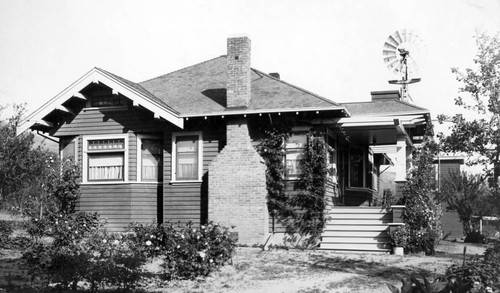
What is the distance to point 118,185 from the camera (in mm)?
19406

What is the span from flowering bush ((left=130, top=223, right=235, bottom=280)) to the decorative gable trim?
5230 millimetres

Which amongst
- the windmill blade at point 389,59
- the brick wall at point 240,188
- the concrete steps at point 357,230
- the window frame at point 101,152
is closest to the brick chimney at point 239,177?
the brick wall at point 240,188

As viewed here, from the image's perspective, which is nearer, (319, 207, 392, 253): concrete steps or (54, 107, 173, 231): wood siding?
(319, 207, 392, 253): concrete steps

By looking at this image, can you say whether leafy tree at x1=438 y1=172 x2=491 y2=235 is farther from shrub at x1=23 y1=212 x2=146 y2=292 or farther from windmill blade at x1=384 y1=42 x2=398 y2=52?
shrub at x1=23 y1=212 x2=146 y2=292

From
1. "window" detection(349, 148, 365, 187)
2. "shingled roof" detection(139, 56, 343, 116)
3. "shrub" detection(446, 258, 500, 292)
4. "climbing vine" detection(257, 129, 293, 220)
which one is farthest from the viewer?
"window" detection(349, 148, 365, 187)

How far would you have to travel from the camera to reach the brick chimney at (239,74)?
18688 mm

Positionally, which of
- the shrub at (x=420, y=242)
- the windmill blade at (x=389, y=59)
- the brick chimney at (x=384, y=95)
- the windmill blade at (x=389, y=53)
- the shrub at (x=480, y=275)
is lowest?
the shrub at (x=420, y=242)

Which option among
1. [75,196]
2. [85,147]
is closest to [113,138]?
[85,147]

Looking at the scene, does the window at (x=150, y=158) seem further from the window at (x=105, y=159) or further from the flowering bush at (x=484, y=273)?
the flowering bush at (x=484, y=273)

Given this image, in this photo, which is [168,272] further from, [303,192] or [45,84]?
[45,84]

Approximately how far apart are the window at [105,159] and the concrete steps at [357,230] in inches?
271

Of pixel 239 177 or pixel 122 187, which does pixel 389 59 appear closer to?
pixel 239 177

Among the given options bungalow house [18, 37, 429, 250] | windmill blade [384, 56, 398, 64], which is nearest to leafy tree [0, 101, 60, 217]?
bungalow house [18, 37, 429, 250]

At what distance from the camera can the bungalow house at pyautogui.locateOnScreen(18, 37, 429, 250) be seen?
18.2 meters
